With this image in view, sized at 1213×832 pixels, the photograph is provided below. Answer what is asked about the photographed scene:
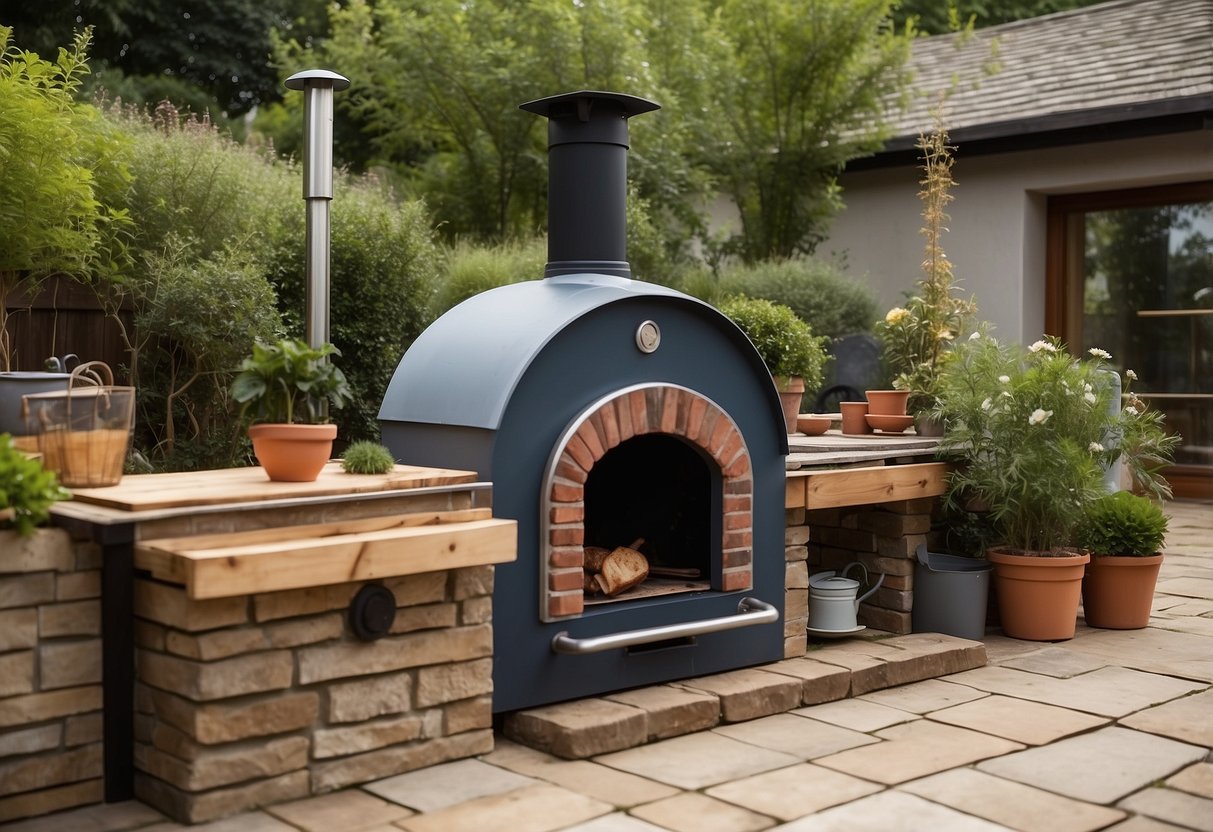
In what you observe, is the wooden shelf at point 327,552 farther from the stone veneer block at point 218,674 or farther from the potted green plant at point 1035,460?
the potted green plant at point 1035,460

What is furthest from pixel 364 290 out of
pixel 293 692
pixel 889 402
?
pixel 293 692

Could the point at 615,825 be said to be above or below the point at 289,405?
below

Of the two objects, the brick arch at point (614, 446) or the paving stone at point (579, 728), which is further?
the brick arch at point (614, 446)

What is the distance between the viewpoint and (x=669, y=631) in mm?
4098

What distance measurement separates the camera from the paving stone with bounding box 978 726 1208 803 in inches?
138

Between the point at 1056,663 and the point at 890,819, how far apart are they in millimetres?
2079

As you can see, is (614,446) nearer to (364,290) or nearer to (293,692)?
(293,692)

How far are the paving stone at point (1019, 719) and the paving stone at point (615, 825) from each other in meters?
1.42

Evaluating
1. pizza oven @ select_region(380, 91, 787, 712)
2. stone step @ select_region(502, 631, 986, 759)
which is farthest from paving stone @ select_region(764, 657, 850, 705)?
pizza oven @ select_region(380, 91, 787, 712)

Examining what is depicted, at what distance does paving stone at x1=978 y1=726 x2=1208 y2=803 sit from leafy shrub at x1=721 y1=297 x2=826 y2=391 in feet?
7.98

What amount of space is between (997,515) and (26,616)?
3854 mm

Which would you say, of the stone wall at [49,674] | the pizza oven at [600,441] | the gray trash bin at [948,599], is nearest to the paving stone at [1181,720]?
the gray trash bin at [948,599]

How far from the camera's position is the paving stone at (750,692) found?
13.5 feet

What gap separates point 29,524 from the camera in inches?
121
